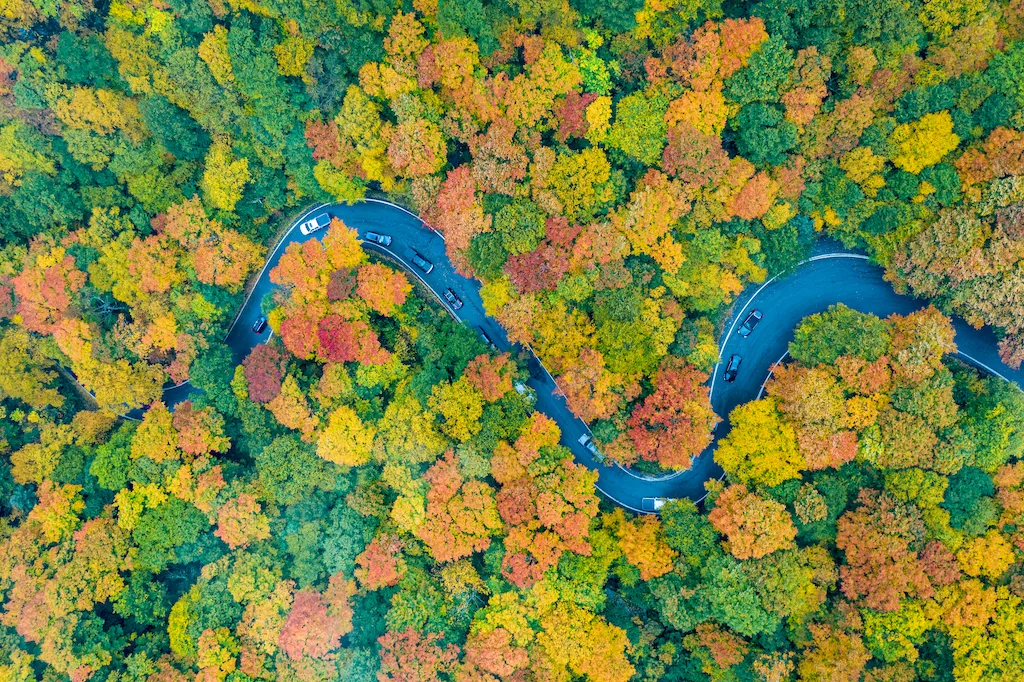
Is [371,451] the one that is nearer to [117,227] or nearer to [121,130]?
[117,227]

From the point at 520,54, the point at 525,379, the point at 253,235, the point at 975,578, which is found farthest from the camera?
the point at 253,235

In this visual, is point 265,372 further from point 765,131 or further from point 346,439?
point 765,131

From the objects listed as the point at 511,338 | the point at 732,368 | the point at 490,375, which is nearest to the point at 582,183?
the point at 511,338

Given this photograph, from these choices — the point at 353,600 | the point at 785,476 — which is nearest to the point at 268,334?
the point at 353,600

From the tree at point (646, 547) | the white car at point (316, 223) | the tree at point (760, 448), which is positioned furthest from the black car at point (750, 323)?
the white car at point (316, 223)

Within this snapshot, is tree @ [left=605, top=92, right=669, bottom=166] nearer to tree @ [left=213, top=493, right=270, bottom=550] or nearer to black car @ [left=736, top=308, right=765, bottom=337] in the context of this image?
black car @ [left=736, top=308, right=765, bottom=337]

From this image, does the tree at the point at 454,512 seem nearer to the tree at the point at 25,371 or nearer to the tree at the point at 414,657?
the tree at the point at 414,657
